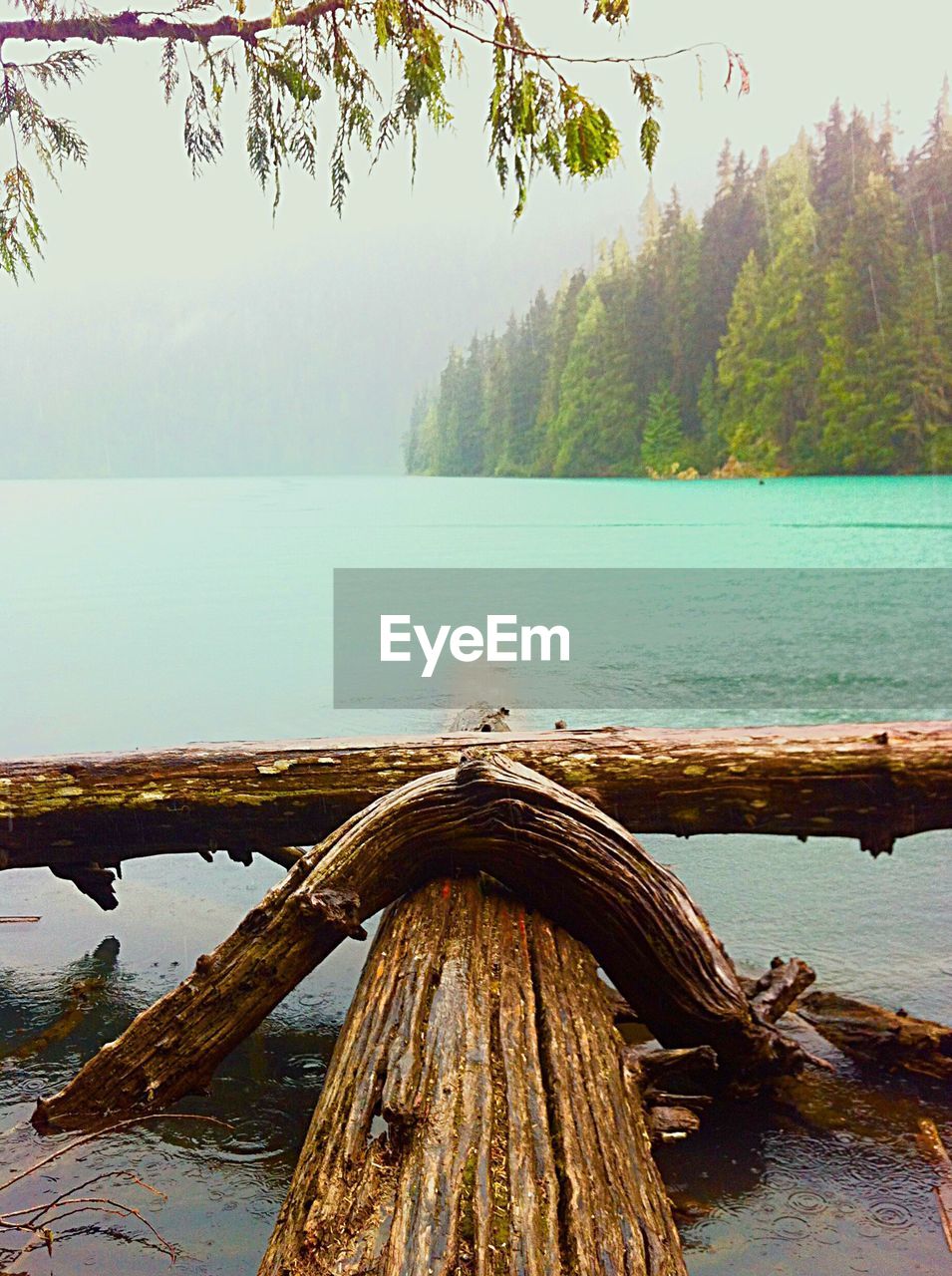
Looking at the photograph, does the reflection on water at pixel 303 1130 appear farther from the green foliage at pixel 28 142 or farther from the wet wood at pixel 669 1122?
the green foliage at pixel 28 142

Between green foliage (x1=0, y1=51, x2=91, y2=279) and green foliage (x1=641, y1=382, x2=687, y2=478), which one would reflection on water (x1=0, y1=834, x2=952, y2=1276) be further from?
green foliage (x1=641, y1=382, x2=687, y2=478)

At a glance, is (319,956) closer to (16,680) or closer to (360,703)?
(360,703)

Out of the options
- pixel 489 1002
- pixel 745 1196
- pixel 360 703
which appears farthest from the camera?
pixel 360 703

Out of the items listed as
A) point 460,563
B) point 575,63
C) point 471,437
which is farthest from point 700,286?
point 575,63

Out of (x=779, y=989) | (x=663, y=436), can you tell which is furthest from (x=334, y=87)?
(x=663, y=436)

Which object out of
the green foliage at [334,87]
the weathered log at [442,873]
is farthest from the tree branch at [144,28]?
the weathered log at [442,873]

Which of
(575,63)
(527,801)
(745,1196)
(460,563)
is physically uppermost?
(575,63)
